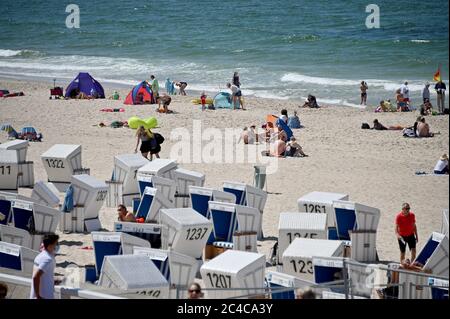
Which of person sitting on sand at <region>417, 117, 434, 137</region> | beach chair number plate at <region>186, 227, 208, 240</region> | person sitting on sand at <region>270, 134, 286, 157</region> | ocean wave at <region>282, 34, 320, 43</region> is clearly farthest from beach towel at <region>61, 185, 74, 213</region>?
ocean wave at <region>282, 34, 320, 43</region>

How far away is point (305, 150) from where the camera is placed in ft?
66.6

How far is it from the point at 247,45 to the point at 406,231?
37055 mm

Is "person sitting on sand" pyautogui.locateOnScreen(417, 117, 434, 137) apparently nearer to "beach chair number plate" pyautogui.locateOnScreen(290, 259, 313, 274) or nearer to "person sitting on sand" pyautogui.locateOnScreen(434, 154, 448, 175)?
"person sitting on sand" pyautogui.locateOnScreen(434, 154, 448, 175)

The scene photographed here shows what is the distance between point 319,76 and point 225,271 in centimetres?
2800

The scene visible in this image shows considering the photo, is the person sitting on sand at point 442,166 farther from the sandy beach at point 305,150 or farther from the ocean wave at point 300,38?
the ocean wave at point 300,38

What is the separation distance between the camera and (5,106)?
2631 cm

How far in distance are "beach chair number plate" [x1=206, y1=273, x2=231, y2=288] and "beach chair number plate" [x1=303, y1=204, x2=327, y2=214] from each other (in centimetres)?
357

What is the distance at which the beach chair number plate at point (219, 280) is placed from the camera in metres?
9.03

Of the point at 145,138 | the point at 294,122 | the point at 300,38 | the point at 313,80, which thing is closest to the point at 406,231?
the point at 145,138

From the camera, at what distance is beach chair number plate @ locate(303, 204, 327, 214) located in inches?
488

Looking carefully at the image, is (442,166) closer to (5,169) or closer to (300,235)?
(300,235)

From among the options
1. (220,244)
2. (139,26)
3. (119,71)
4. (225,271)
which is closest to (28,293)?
(225,271)

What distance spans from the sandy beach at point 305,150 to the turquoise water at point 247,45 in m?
3.66

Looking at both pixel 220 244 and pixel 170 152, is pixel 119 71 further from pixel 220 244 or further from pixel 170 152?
pixel 220 244
